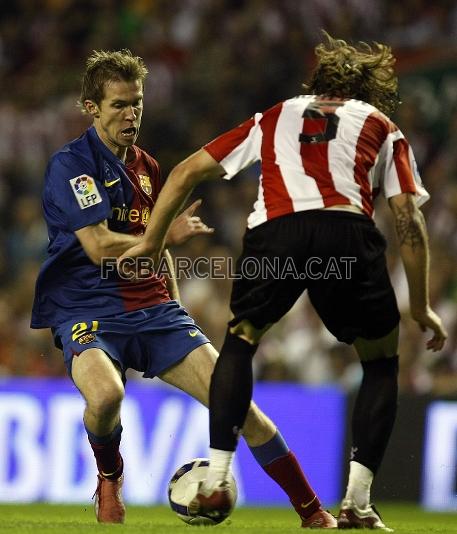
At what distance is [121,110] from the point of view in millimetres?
6031

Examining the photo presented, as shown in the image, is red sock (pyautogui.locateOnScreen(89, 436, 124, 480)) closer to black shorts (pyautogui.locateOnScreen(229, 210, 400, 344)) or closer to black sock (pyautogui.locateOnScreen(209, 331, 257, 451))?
black sock (pyautogui.locateOnScreen(209, 331, 257, 451))

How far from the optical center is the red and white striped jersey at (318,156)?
517 cm

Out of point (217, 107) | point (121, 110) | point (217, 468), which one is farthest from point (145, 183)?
point (217, 107)

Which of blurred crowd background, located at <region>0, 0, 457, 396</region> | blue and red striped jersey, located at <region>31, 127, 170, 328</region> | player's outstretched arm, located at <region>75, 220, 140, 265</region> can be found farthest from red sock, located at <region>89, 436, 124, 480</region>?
blurred crowd background, located at <region>0, 0, 457, 396</region>

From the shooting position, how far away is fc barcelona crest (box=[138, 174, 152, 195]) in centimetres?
616

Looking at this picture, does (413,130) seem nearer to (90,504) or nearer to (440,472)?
(440,472)

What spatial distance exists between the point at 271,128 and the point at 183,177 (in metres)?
0.40

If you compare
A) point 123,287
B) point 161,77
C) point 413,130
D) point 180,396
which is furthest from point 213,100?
point 123,287

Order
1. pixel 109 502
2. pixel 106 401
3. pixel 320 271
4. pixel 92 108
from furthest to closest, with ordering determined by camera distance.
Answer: pixel 92 108
pixel 109 502
pixel 106 401
pixel 320 271

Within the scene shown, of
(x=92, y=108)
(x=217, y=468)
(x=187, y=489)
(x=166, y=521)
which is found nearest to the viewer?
(x=217, y=468)

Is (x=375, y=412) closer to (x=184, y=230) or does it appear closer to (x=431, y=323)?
(x=431, y=323)

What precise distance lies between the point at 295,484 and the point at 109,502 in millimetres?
879

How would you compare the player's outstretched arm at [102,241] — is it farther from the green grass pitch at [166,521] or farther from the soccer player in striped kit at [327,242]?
the green grass pitch at [166,521]

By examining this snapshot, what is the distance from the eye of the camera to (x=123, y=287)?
6031 mm
